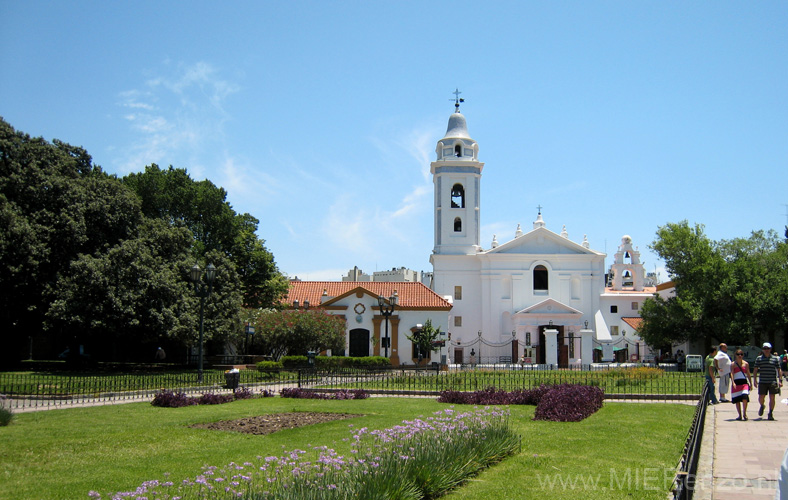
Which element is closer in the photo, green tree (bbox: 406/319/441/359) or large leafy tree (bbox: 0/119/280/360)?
large leafy tree (bbox: 0/119/280/360)

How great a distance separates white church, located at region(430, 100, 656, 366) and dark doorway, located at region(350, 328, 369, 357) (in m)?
7.93

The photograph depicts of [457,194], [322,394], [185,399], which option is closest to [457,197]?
[457,194]

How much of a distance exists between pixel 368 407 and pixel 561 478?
8417 millimetres

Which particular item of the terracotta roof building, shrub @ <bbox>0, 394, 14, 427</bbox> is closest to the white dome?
the terracotta roof building

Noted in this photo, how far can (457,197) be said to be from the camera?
5422cm

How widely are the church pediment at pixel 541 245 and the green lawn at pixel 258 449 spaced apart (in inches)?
1444

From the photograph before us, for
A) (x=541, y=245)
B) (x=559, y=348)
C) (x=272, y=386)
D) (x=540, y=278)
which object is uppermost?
(x=541, y=245)

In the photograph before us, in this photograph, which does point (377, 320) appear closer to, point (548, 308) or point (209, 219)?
point (209, 219)

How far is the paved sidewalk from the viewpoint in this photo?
778 centimetres

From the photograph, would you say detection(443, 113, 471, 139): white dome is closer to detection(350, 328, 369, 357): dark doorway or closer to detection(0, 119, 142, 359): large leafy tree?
detection(350, 328, 369, 357): dark doorway

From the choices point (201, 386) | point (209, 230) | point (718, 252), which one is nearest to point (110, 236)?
point (209, 230)

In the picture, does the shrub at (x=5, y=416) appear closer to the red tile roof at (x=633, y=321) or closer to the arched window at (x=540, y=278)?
the arched window at (x=540, y=278)

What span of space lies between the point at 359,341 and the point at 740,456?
34.5 meters

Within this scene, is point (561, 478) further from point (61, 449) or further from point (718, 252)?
point (718, 252)
